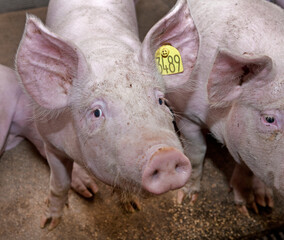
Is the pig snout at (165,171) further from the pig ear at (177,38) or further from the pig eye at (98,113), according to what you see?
the pig ear at (177,38)

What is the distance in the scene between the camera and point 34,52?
1.63 m

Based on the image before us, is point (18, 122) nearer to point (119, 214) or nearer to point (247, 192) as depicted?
point (119, 214)

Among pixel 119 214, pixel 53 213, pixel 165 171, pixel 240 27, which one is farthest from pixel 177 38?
pixel 53 213

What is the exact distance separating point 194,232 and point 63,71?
5.42 ft

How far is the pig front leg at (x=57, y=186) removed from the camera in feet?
7.74

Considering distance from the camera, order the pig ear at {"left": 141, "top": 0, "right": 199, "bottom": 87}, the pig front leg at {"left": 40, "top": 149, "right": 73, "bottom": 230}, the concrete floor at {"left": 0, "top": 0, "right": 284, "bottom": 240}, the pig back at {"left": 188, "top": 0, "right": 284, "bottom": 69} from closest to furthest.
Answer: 1. the pig ear at {"left": 141, "top": 0, "right": 199, "bottom": 87}
2. the pig back at {"left": 188, "top": 0, "right": 284, "bottom": 69}
3. the pig front leg at {"left": 40, "top": 149, "right": 73, "bottom": 230}
4. the concrete floor at {"left": 0, "top": 0, "right": 284, "bottom": 240}

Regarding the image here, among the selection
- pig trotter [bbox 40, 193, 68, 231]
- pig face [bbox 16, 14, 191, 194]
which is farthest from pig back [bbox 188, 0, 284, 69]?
pig trotter [bbox 40, 193, 68, 231]

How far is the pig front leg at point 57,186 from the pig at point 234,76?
92 cm

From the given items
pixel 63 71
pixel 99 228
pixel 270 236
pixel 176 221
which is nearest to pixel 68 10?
pixel 63 71

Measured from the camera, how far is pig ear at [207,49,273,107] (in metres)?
1.76

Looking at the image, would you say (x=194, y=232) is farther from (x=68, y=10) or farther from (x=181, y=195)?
(x=68, y=10)

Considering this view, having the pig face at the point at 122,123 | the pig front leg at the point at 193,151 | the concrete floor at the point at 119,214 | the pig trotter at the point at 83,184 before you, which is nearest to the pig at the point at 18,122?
the pig trotter at the point at 83,184

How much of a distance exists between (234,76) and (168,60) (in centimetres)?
39

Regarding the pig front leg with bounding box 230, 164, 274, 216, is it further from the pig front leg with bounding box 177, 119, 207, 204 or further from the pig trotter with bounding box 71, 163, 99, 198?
the pig trotter with bounding box 71, 163, 99, 198
